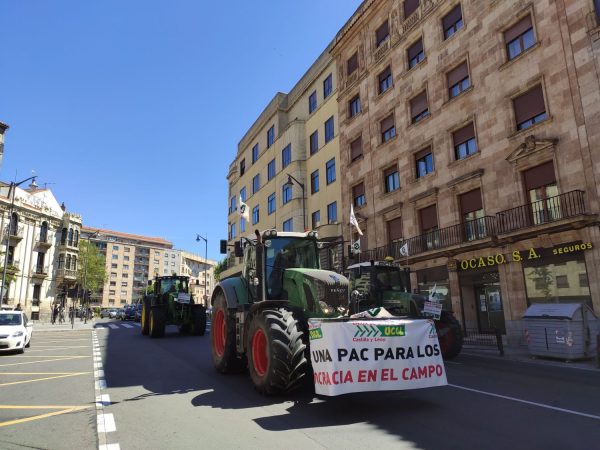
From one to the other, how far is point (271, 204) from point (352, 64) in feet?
46.2

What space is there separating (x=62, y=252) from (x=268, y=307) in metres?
50.2

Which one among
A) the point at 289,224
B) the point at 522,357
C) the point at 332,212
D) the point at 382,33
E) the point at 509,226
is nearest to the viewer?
the point at 522,357

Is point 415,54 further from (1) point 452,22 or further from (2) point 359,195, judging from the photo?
(2) point 359,195

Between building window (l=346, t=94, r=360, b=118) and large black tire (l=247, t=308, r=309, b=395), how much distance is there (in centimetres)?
2316

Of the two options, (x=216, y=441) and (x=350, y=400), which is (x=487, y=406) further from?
(x=216, y=441)

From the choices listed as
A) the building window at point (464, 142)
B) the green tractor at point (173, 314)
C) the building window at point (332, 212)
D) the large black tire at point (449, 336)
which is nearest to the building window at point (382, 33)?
the building window at point (464, 142)

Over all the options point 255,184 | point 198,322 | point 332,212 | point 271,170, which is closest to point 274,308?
point 198,322

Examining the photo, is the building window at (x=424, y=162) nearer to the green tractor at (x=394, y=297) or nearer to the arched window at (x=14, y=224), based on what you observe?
the green tractor at (x=394, y=297)

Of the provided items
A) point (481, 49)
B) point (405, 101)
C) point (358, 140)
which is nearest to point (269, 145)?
point (358, 140)

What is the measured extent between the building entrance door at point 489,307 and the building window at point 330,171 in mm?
13327

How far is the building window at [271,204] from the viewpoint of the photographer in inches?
1458

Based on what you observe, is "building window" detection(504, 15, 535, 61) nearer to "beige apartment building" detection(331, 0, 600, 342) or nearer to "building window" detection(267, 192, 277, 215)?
"beige apartment building" detection(331, 0, 600, 342)

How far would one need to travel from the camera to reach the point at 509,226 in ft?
55.6

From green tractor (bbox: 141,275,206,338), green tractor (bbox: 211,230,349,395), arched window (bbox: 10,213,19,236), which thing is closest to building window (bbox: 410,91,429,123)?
green tractor (bbox: 141,275,206,338)
